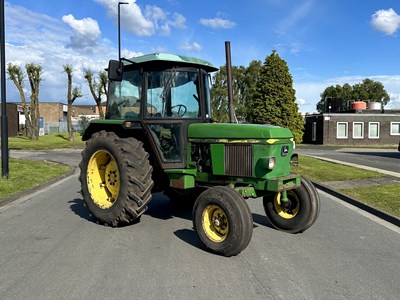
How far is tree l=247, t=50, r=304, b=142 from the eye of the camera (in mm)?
21938

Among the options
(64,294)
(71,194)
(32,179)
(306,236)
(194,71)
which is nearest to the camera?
(64,294)

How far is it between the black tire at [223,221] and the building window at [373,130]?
36689mm

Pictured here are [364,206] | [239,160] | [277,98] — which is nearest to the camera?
[239,160]

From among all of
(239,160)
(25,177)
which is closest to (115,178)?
(239,160)

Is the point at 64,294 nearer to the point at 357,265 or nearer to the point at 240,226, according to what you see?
the point at 240,226

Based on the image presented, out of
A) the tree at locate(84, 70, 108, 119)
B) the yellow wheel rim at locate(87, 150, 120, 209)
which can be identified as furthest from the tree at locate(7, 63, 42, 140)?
the yellow wheel rim at locate(87, 150, 120, 209)

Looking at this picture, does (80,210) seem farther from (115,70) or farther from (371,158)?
(371,158)

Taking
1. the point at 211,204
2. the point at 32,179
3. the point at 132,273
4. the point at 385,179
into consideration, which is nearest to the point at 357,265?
the point at 211,204

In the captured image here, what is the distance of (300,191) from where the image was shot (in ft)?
21.0

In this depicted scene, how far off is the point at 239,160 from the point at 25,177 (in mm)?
8897

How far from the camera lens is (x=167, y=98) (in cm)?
666

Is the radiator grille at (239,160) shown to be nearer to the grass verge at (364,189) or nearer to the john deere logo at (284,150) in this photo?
the john deere logo at (284,150)

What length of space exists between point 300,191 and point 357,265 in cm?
160

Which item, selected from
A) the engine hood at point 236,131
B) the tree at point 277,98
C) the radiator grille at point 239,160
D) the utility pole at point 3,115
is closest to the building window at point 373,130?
the tree at point 277,98
